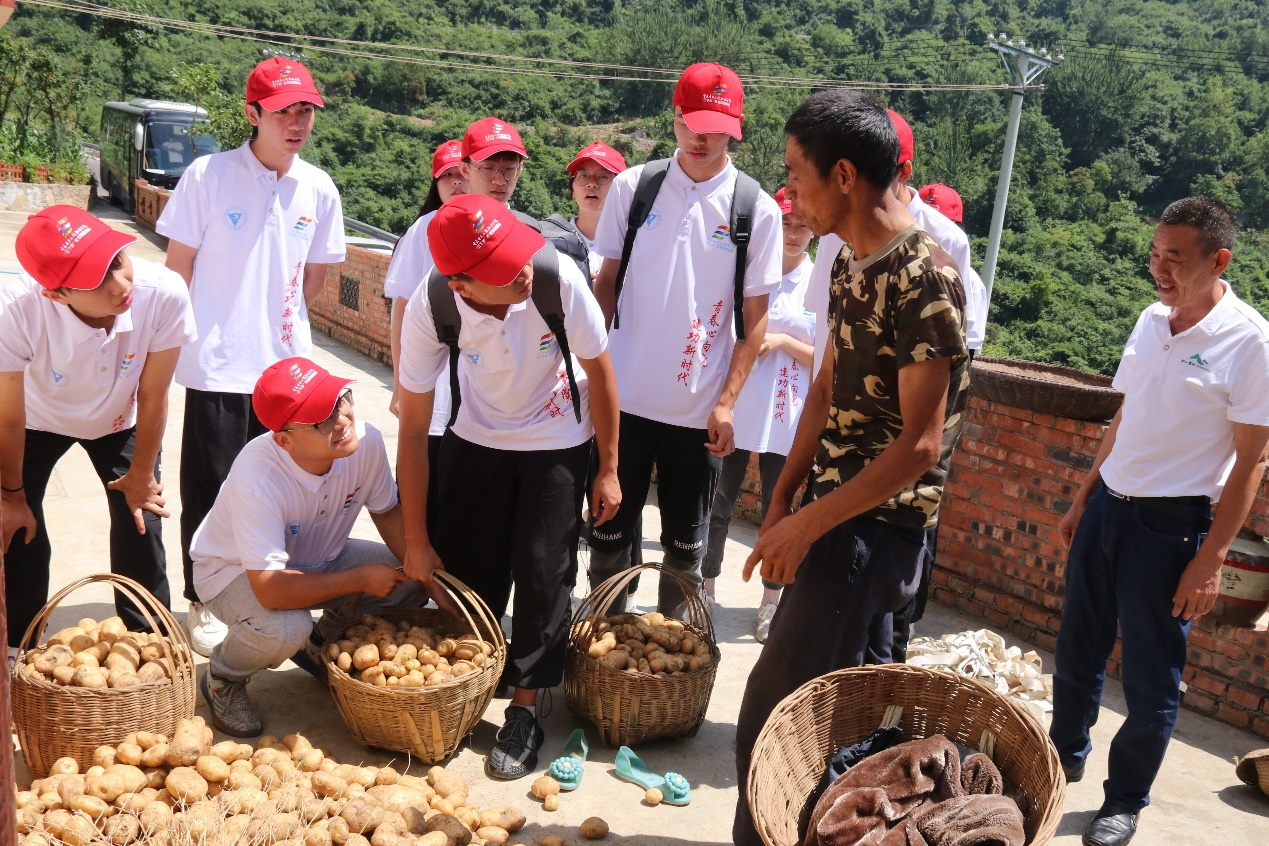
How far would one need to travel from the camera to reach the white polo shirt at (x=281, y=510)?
11.6 ft

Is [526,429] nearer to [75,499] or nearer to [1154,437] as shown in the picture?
[1154,437]

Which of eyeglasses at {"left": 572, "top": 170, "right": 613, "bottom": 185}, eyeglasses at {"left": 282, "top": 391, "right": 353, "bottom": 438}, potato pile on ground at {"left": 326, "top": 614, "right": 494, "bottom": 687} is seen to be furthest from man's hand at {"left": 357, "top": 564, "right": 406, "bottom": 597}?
eyeglasses at {"left": 572, "top": 170, "right": 613, "bottom": 185}

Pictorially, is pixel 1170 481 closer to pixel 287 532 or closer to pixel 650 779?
pixel 650 779

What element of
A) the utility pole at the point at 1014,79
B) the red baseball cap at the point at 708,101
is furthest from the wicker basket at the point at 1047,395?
the utility pole at the point at 1014,79

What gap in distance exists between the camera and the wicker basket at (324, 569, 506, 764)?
133 inches

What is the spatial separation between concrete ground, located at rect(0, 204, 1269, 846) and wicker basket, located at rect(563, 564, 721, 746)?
0.35ft

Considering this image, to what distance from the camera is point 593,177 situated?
17.5 feet

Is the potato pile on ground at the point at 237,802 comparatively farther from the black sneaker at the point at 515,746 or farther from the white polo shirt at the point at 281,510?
the white polo shirt at the point at 281,510

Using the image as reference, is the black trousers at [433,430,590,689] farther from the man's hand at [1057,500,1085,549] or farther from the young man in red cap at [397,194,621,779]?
the man's hand at [1057,500,1085,549]

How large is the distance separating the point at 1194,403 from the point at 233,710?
3264mm

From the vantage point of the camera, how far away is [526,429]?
360 cm

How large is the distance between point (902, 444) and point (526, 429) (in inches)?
59.0

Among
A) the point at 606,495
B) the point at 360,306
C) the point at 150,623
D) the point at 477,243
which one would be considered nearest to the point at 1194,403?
the point at 606,495

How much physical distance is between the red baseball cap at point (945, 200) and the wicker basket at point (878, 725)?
2904mm
